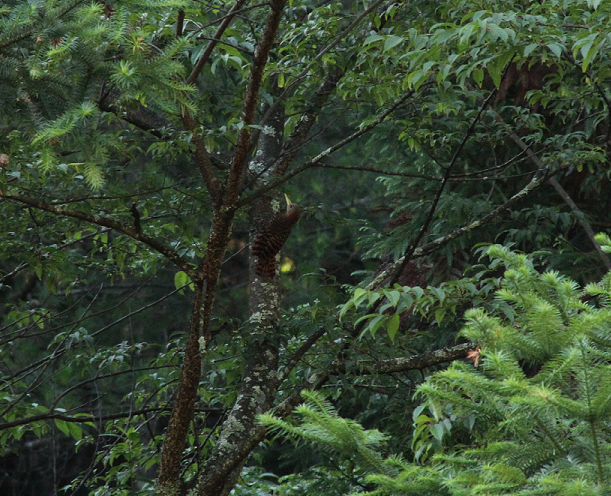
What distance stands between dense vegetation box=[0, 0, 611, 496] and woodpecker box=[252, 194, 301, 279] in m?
0.14

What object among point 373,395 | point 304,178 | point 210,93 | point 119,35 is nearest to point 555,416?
point 119,35

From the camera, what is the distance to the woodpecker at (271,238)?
2.96 metres

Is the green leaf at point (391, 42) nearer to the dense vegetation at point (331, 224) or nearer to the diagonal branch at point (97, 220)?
the dense vegetation at point (331, 224)

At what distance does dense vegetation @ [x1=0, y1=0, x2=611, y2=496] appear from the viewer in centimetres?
136

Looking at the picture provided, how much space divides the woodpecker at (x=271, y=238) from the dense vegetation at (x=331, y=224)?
5.7 inches

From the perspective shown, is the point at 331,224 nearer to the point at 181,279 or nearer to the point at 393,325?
the point at 181,279

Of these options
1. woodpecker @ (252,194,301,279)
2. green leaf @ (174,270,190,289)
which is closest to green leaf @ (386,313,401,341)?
woodpecker @ (252,194,301,279)

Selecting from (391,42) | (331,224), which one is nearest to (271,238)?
(331,224)

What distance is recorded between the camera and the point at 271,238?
301cm

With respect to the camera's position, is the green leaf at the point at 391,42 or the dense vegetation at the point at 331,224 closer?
the dense vegetation at the point at 331,224

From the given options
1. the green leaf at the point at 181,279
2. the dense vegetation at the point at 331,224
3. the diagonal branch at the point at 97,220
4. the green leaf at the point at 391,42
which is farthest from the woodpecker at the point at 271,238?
the green leaf at the point at 391,42

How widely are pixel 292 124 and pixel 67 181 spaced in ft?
4.17

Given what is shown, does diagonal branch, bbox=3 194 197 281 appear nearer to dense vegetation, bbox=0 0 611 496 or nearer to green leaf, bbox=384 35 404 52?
dense vegetation, bbox=0 0 611 496

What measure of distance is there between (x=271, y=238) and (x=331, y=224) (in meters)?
0.74
